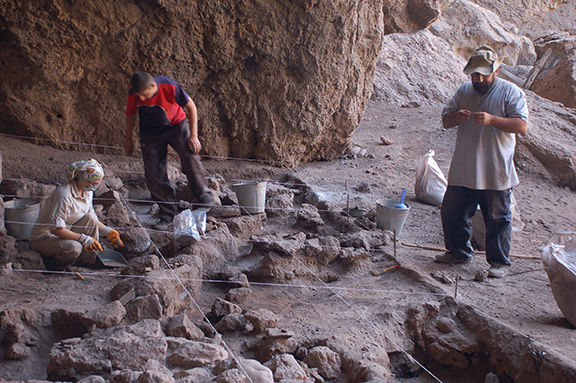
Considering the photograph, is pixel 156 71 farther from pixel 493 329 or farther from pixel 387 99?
pixel 387 99

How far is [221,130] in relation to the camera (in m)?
7.14

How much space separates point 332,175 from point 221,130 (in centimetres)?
176

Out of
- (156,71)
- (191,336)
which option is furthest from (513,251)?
(156,71)

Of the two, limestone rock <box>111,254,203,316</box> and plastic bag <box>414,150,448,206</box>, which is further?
plastic bag <box>414,150,448,206</box>

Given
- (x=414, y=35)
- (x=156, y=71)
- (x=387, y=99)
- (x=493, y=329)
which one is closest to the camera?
(x=493, y=329)

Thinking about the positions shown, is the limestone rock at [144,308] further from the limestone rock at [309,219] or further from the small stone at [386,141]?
the small stone at [386,141]

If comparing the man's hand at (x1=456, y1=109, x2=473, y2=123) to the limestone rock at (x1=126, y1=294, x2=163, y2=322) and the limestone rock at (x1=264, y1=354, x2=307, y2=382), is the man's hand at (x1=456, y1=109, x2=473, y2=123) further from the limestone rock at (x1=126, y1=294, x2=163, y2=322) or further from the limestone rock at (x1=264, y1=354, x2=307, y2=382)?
the limestone rock at (x1=126, y1=294, x2=163, y2=322)

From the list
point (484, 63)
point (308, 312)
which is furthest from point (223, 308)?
point (484, 63)

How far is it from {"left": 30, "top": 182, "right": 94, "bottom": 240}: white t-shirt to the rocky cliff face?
9.07 feet

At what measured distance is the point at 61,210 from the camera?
3.74 m

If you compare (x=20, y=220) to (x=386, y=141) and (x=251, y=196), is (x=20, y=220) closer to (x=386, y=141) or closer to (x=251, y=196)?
(x=251, y=196)

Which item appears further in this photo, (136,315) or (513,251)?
(513,251)

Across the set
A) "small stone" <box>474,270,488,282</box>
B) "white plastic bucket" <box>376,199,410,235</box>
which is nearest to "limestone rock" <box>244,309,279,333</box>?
"small stone" <box>474,270,488,282</box>

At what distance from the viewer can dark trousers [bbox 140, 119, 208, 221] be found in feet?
16.1
